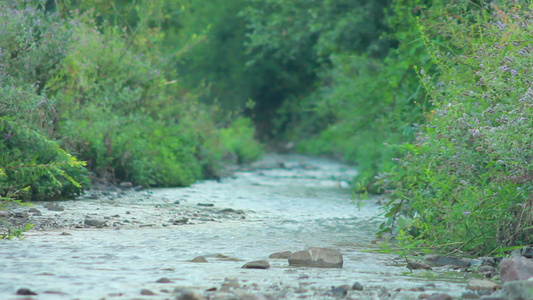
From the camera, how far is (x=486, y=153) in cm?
593

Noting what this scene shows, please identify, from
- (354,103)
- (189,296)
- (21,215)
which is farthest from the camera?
(354,103)

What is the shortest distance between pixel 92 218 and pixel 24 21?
3.59 metres

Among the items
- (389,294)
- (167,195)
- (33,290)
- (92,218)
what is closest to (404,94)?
(167,195)

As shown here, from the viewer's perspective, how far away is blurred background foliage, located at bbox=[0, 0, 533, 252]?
6.16m

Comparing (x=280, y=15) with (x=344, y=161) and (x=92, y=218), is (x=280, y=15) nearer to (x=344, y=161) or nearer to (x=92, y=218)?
(x=92, y=218)

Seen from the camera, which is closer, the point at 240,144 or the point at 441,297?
the point at 441,297

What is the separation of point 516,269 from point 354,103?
10302 millimetres

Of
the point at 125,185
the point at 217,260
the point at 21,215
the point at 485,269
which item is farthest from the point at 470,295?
the point at 125,185

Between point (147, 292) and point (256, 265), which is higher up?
point (147, 292)

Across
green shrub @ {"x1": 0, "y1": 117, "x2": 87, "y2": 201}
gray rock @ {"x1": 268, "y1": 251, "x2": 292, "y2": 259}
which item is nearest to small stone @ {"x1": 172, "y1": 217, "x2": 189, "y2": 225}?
green shrub @ {"x1": 0, "y1": 117, "x2": 87, "y2": 201}

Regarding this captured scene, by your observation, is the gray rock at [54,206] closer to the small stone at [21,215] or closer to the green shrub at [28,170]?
the green shrub at [28,170]

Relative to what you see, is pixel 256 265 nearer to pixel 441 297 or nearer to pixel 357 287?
pixel 357 287

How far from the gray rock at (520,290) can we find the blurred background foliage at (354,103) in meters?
1.39

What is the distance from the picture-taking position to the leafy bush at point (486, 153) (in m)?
5.68
